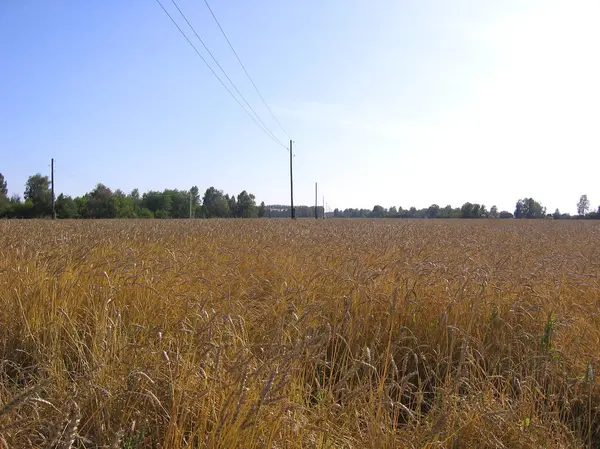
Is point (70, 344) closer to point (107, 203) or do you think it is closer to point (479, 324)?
point (479, 324)

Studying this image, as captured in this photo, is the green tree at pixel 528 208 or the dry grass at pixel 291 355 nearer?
the dry grass at pixel 291 355

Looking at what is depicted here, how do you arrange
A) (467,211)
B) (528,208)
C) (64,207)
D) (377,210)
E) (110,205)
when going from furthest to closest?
1. (377,210)
2. (528,208)
3. (467,211)
4. (110,205)
5. (64,207)

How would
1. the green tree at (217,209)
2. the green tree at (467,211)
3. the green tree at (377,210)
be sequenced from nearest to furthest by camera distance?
the green tree at (217,209) < the green tree at (467,211) < the green tree at (377,210)

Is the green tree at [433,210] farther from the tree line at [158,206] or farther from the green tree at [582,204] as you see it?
the green tree at [582,204]

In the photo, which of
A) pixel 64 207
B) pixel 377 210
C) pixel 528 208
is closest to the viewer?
pixel 64 207

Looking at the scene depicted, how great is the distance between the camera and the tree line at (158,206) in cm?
6066

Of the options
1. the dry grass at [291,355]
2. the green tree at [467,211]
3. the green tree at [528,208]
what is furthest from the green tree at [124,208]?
the green tree at [528,208]

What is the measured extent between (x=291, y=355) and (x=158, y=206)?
93567 mm

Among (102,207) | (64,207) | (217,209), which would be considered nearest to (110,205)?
(102,207)

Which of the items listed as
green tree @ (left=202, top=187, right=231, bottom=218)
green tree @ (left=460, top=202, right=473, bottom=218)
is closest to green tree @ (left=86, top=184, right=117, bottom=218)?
green tree @ (left=202, top=187, right=231, bottom=218)

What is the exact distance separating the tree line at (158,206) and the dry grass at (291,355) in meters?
52.7

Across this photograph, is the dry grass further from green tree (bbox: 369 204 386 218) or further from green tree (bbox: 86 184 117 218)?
green tree (bbox: 369 204 386 218)

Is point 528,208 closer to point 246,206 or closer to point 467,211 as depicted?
point 467,211

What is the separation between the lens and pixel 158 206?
89.7 m
